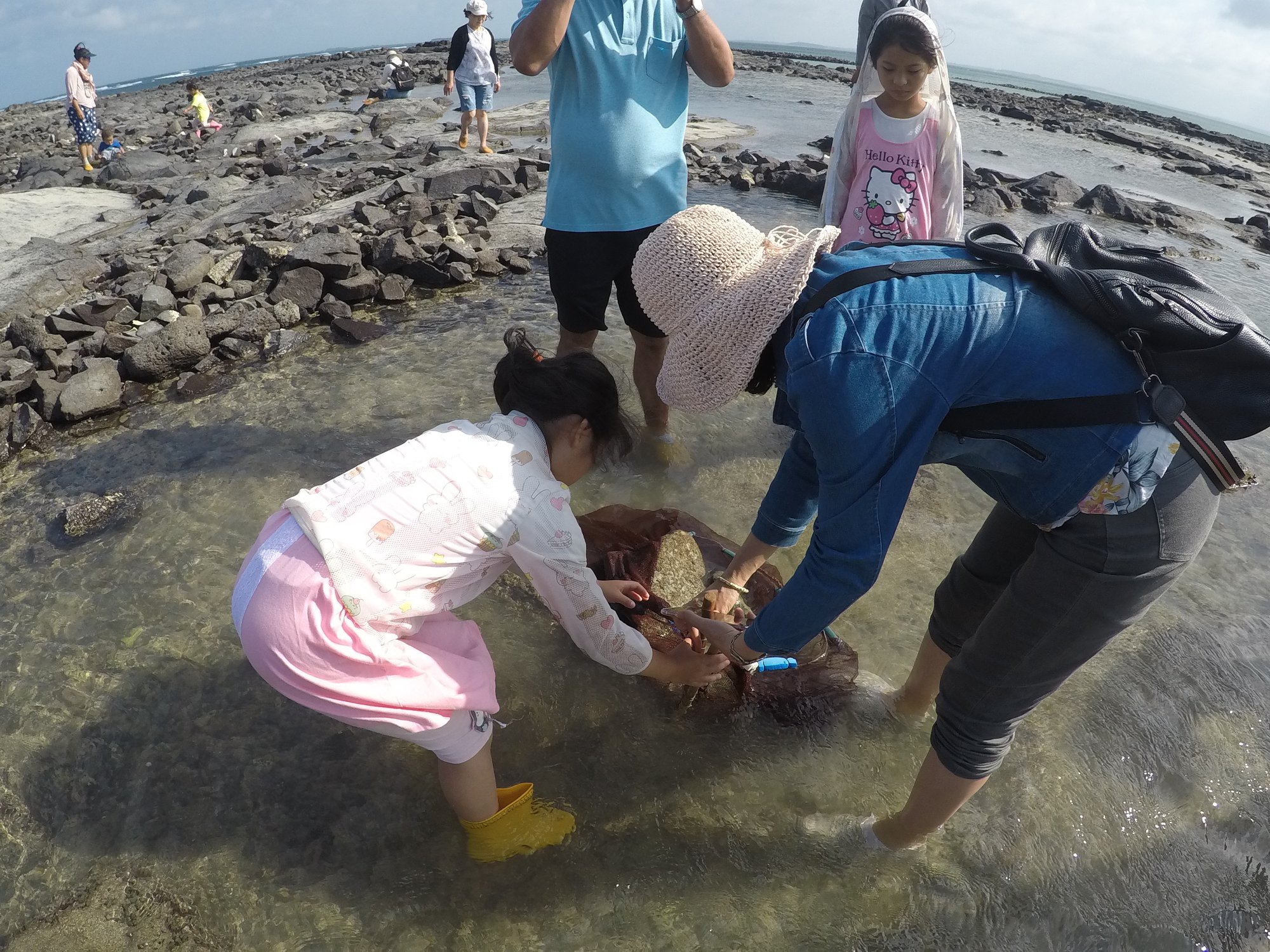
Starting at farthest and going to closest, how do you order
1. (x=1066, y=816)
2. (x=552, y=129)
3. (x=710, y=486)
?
1. (x=710, y=486)
2. (x=552, y=129)
3. (x=1066, y=816)

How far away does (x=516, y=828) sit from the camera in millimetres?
1998

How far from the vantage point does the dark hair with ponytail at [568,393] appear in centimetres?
181

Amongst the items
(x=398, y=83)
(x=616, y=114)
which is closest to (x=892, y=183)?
(x=616, y=114)

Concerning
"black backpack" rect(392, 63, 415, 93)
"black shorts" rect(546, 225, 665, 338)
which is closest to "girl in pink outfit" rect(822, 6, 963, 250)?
"black shorts" rect(546, 225, 665, 338)

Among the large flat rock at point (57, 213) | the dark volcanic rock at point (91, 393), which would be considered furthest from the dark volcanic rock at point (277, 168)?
the dark volcanic rock at point (91, 393)

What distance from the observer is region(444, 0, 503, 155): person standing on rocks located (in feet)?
31.3

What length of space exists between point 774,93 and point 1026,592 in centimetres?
2274

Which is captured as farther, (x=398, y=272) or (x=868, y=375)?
(x=398, y=272)

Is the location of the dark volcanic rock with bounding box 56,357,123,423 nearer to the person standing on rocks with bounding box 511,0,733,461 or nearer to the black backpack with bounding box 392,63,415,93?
the person standing on rocks with bounding box 511,0,733,461

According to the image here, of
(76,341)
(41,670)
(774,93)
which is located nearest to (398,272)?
(76,341)

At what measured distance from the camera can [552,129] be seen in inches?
120

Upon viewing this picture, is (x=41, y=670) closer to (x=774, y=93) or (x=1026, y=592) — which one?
(x=1026, y=592)

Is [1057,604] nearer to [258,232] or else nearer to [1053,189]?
[258,232]

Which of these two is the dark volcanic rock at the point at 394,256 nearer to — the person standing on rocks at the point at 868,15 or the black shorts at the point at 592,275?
the black shorts at the point at 592,275
